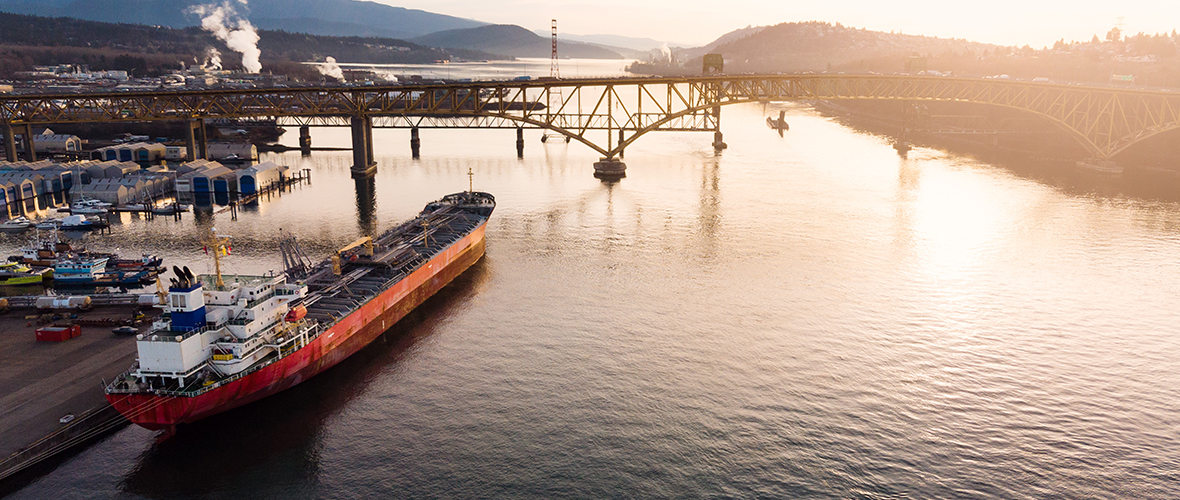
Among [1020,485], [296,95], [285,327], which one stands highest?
[296,95]

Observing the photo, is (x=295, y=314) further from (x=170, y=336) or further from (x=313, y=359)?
(x=170, y=336)

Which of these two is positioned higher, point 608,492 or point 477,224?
point 477,224

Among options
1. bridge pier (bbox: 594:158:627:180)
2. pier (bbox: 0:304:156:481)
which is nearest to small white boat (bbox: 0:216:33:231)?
pier (bbox: 0:304:156:481)

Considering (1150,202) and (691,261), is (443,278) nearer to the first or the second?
(691,261)

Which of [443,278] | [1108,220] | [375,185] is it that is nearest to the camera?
[443,278]

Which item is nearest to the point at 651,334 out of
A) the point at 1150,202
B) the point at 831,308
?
the point at 831,308

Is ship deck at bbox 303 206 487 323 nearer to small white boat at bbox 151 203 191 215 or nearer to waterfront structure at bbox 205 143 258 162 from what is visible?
small white boat at bbox 151 203 191 215

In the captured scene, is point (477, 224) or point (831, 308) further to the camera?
point (477, 224)

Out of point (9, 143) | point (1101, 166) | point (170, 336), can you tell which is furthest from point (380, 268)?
point (1101, 166)

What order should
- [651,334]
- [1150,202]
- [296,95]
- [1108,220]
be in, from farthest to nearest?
1. [296,95]
2. [1150,202]
3. [1108,220]
4. [651,334]
